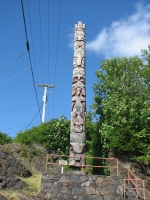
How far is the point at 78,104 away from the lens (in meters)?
14.7

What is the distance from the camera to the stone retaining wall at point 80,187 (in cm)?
1086

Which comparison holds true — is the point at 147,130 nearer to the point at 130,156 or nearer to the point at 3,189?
the point at 130,156

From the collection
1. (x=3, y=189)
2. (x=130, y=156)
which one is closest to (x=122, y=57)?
(x=130, y=156)

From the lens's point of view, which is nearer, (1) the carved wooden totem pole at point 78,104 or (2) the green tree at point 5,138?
(1) the carved wooden totem pole at point 78,104

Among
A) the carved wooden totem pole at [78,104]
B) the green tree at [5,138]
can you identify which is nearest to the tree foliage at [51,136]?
the green tree at [5,138]

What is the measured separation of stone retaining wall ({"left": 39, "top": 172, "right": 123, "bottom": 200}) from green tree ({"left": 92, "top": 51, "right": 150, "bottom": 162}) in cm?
633

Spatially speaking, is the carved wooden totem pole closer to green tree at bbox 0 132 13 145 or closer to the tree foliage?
the tree foliage

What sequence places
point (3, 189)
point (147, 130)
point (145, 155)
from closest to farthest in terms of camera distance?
point (3, 189) → point (145, 155) → point (147, 130)

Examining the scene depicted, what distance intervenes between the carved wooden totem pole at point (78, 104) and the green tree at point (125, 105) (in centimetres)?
459

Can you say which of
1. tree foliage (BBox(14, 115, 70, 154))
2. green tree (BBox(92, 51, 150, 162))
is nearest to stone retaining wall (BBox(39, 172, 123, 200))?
green tree (BBox(92, 51, 150, 162))

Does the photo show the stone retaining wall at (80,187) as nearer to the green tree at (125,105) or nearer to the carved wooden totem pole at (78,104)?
the carved wooden totem pole at (78,104)

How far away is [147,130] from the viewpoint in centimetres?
1792

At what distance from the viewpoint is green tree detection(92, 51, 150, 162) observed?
1758cm

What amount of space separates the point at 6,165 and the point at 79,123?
166 inches
